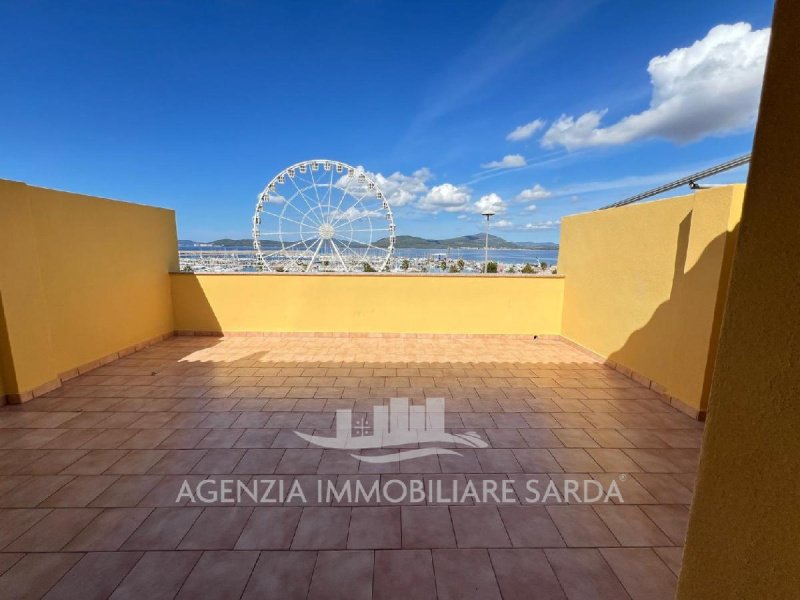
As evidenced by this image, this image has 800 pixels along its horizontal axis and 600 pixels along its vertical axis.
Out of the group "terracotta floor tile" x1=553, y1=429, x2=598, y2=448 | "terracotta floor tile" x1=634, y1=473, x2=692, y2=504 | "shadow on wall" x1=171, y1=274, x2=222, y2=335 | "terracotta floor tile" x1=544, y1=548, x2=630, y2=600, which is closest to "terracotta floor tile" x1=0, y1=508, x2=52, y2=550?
"terracotta floor tile" x1=544, y1=548, x2=630, y2=600

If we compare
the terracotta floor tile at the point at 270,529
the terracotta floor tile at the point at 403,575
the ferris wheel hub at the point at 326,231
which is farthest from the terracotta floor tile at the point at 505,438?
the ferris wheel hub at the point at 326,231

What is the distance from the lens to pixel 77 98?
11.3 metres

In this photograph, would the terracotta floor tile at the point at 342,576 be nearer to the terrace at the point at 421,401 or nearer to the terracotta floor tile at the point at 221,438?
the terrace at the point at 421,401

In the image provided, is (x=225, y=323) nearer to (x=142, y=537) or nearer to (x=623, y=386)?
(x=142, y=537)

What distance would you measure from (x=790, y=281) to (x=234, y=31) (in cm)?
979

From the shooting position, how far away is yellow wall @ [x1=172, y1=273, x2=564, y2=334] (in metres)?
5.43

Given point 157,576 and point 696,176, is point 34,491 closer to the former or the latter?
point 157,576

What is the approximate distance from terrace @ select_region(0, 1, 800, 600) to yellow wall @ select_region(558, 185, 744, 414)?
24mm

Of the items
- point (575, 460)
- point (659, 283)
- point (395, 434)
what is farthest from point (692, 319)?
point (395, 434)

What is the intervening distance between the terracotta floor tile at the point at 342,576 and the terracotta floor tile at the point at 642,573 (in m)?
→ 1.11

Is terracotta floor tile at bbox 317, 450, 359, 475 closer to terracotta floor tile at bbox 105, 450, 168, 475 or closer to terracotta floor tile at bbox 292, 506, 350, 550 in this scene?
terracotta floor tile at bbox 292, 506, 350, 550

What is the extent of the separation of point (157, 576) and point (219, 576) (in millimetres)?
274

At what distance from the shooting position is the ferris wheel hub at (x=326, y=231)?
11414mm

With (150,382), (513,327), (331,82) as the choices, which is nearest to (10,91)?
(331,82)
